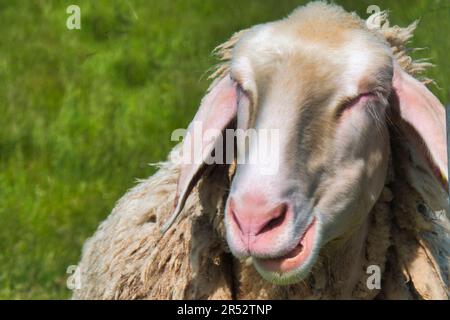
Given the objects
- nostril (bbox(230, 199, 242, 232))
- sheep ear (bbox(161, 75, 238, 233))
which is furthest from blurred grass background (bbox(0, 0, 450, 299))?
nostril (bbox(230, 199, 242, 232))

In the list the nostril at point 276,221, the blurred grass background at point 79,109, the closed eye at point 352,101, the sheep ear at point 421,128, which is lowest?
the blurred grass background at point 79,109

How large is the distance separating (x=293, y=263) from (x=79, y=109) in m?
2.70

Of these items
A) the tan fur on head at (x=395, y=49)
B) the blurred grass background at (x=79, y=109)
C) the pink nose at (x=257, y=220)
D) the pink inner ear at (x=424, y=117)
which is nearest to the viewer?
the pink nose at (x=257, y=220)

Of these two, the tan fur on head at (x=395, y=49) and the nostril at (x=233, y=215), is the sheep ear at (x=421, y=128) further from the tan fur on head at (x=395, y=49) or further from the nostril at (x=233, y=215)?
the nostril at (x=233, y=215)

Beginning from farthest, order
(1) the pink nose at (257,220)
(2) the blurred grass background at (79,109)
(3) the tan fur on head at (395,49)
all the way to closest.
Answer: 1. (2) the blurred grass background at (79,109)
2. (3) the tan fur on head at (395,49)
3. (1) the pink nose at (257,220)

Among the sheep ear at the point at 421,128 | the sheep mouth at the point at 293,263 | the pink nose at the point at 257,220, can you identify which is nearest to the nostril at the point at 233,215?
the pink nose at the point at 257,220

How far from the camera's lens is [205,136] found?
145 inches

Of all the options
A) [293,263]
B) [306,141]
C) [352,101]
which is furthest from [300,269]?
Result: [352,101]

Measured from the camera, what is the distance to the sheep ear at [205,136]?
368cm

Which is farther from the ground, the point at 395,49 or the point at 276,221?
the point at 395,49

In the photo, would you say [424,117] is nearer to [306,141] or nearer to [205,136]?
[306,141]

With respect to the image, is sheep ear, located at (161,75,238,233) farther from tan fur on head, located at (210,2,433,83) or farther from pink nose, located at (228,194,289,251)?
pink nose, located at (228,194,289,251)

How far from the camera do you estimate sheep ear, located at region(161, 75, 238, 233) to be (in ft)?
12.1

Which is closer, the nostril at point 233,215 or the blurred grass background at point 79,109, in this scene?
the nostril at point 233,215
